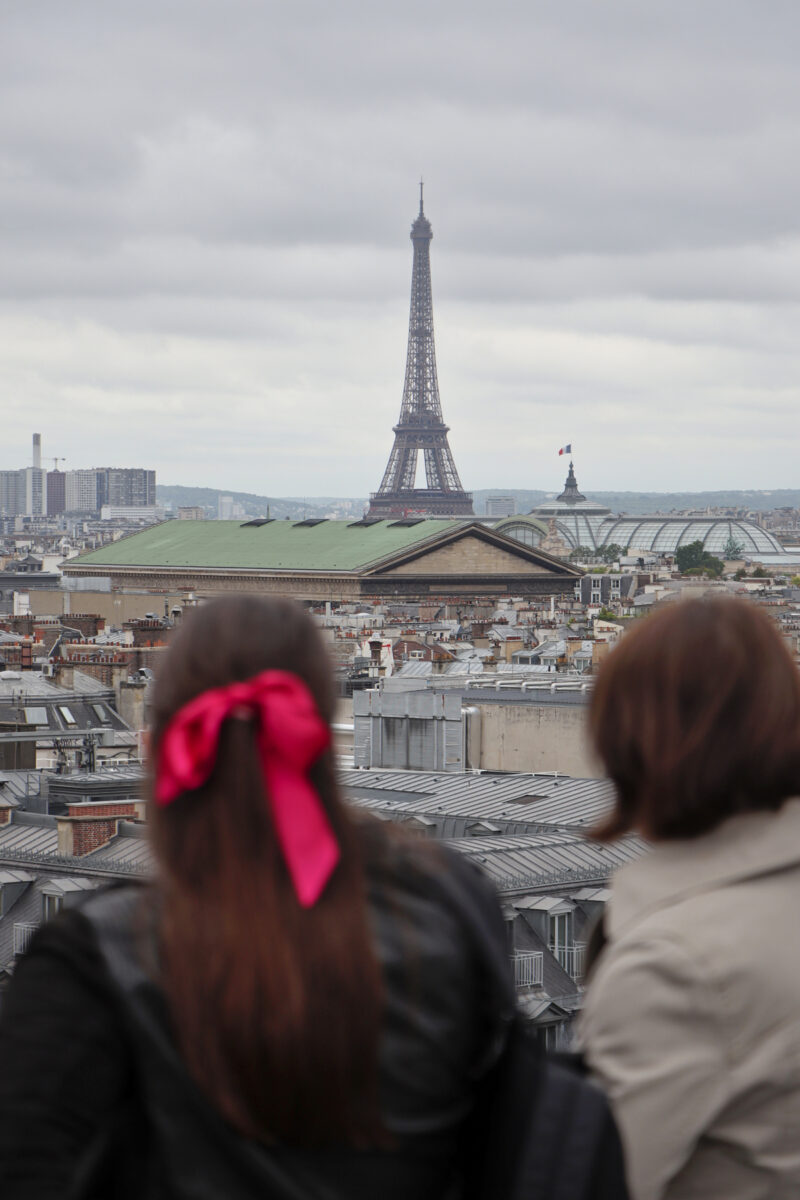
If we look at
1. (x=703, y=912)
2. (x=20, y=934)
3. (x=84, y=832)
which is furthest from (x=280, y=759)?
(x=84, y=832)

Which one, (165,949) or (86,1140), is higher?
(165,949)

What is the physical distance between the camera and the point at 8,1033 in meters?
2.38

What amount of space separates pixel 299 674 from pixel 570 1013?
1085cm

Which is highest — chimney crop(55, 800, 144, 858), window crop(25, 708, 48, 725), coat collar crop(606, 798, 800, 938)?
coat collar crop(606, 798, 800, 938)

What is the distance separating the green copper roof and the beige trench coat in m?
83.2

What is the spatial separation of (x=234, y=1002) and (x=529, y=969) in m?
11.0

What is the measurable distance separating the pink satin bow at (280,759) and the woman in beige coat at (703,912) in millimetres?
536

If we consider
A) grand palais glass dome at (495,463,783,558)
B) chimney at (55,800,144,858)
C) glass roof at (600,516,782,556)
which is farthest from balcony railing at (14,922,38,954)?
glass roof at (600,516,782,556)

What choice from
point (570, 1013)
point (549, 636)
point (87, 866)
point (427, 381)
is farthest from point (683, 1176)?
point (427, 381)

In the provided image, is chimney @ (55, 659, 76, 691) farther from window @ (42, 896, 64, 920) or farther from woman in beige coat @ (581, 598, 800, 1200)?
woman in beige coat @ (581, 598, 800, 1200)

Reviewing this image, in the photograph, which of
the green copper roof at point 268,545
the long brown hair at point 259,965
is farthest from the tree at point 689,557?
the long brown hair at point 259,965

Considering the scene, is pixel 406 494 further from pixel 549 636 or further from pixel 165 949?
pixel 165 949

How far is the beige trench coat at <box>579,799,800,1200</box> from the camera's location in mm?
2756

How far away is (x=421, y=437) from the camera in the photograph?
6565 inches
